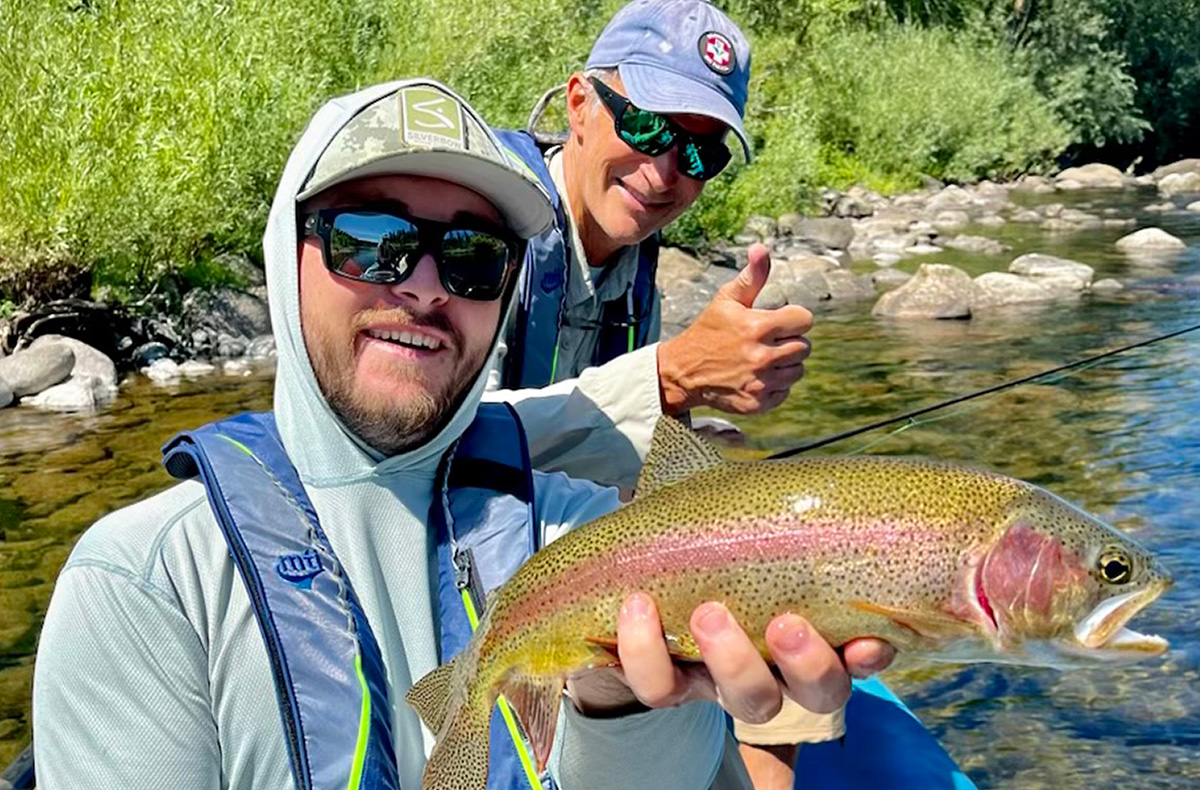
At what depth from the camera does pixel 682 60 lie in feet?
14.6

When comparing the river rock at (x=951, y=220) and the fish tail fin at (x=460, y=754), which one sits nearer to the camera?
the fish tail fin at (x=460, y=754)

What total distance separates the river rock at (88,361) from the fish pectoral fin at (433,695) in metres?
→ 10.2

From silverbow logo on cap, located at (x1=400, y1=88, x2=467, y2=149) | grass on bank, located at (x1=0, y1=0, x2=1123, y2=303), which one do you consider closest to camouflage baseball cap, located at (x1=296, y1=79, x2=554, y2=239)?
silverbow logo on cap, located at (x1=400, y1=88, x2=467, y2=149)

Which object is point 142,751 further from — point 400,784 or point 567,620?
point 567,620

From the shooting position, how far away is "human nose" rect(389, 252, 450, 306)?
2.63 meters

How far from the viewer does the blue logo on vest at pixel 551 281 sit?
4402mm

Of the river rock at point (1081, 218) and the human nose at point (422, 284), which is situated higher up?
the human nose at point (422, 284)

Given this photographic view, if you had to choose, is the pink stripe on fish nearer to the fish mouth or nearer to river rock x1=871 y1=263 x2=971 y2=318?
the fish mouth

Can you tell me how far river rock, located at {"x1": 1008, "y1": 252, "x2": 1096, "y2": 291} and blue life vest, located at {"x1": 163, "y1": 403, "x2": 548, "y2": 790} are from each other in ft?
53.7

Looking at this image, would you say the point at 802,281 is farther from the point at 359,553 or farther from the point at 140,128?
the point at 359,553

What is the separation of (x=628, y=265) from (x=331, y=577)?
8.40 feet

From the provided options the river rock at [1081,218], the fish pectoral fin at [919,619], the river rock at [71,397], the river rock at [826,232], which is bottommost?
the river rock at [1081,218]

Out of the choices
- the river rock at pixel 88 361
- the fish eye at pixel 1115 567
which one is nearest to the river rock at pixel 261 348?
the river rock at pixel 88 361

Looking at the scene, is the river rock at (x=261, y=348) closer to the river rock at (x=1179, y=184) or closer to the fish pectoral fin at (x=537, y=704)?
the fish pectoral fin at (x=537, y=704)
